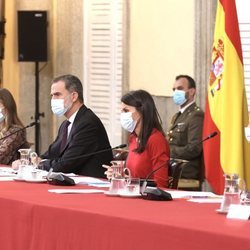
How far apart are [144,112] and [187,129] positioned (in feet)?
7.06

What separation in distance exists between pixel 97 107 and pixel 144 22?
123cm

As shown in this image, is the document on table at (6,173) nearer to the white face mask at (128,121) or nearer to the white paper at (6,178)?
the white paper at (6,178)

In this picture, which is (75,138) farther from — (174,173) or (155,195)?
(155,195)

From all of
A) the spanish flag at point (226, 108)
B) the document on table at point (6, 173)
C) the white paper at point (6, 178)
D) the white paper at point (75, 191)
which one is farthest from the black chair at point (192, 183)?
the white paper at point (75, 191)

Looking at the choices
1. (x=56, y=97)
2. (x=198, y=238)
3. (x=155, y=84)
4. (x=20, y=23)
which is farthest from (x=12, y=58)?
(x=198, y=238)

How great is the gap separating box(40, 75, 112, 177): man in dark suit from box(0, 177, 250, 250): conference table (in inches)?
50.4

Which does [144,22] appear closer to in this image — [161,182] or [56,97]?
[56,97]

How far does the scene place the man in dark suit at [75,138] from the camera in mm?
6309

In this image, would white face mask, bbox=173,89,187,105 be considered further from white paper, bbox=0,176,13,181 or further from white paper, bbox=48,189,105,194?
white paper, bbox=48,189,105,194

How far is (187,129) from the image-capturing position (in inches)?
315

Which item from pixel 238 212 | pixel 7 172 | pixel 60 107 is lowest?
pixel 7 172

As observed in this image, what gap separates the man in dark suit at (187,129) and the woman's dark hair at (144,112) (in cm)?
181

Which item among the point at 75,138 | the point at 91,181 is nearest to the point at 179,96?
the point at 75,138

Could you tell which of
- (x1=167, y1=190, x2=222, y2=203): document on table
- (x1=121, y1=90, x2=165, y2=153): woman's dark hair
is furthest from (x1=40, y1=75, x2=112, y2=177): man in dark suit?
(x1=167, y1=190, x2=222, y2=203): document on table
